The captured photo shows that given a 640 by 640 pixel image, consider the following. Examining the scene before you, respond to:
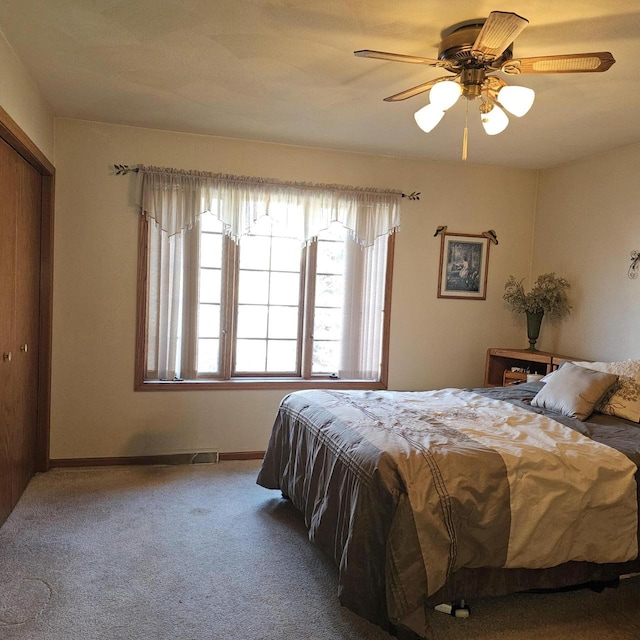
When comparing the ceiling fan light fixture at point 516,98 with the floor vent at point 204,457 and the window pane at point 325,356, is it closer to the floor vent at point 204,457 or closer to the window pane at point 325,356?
the window pane at point 325,356

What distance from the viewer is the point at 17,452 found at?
322cm

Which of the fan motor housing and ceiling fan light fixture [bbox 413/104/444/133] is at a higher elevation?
the fan motor housing

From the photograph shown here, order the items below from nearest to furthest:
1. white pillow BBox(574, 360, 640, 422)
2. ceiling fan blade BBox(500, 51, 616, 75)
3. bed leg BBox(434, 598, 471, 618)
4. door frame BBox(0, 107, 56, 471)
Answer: ceiling fan blade BBox(500, 51, 616, 75)
bed leg BBox(434, 598, 471, 618)
white pillow BBox(574, 360, 640, 422)
door frame BBox(0, 107, 56, 471)

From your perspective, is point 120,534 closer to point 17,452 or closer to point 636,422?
point 17,452

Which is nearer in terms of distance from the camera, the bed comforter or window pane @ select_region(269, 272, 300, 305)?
the bed comforter

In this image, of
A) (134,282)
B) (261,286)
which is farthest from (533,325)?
(134,282)

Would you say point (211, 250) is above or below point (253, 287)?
above

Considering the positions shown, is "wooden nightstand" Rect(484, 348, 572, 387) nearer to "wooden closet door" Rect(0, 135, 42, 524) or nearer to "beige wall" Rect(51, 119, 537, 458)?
→ "beige wall" Rect(51, 119, 537, 458)

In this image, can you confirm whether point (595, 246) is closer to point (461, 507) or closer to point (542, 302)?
point (542, 302)

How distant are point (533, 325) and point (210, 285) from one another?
103 inches

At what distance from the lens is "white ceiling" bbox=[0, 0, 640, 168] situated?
2156 millimetres

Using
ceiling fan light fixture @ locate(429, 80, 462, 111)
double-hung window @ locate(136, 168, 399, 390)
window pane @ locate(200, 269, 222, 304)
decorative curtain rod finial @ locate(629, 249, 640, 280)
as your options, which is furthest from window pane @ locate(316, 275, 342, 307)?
ceiling fan light fixture @ locate(429, 80, 462, 111)

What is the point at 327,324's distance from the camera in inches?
173

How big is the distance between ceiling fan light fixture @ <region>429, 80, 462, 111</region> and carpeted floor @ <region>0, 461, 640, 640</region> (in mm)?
2157
